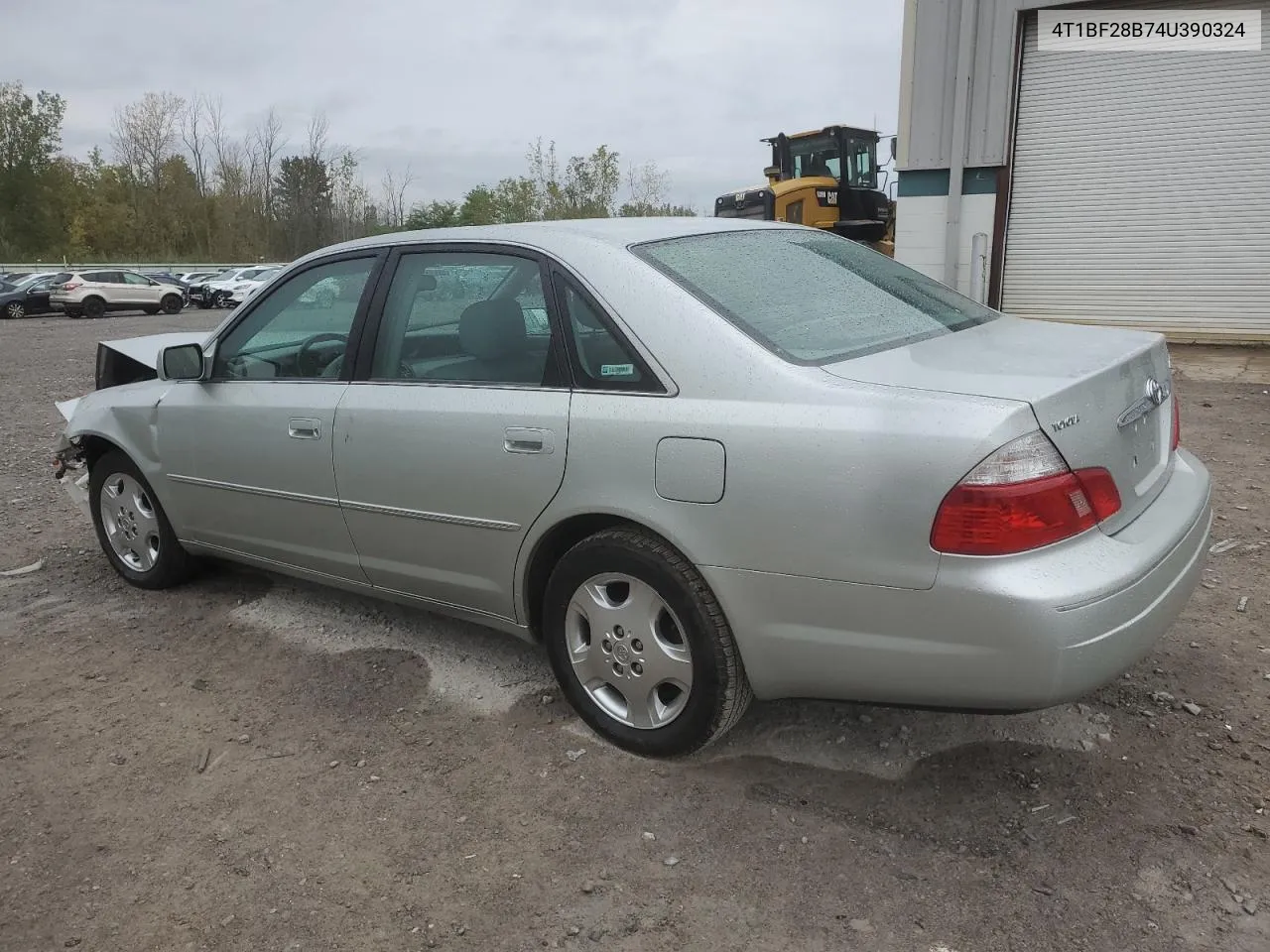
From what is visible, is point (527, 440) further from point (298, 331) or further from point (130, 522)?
point (130, 522)

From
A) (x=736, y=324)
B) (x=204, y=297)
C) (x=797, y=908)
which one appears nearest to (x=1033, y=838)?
(x=797, y=908)

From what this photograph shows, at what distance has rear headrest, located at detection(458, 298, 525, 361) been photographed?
10.3ft

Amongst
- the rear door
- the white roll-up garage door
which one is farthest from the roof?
the rear door

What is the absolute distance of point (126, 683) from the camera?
145 inches

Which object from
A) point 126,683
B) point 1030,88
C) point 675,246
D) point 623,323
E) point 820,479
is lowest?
point 126,683

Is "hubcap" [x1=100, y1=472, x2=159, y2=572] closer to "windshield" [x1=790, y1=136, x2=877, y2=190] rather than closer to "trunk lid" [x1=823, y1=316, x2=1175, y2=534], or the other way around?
"trunk lid" [x1=823, y1=316, x2=1175, y2=534]

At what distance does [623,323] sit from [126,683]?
237cm

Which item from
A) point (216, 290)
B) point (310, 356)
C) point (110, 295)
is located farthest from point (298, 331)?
point (216, 290)

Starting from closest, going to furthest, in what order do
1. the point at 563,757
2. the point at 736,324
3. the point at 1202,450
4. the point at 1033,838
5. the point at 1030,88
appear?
the point at 1033,838 < the point at 736,324 < the point at 563,757 < the point at 1202,450 < the point at 1030,88

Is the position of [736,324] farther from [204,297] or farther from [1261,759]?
[204,297]

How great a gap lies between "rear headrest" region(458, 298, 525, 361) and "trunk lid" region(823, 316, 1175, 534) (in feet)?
3.54

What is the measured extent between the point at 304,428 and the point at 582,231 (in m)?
1.28

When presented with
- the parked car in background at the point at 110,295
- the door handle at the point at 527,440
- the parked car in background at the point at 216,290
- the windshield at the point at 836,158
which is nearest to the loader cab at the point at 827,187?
the windshield at the point at 836,158

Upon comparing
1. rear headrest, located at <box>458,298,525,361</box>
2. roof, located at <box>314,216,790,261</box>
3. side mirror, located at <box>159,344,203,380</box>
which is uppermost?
roof, located at <box>314,216,790,261</box>
